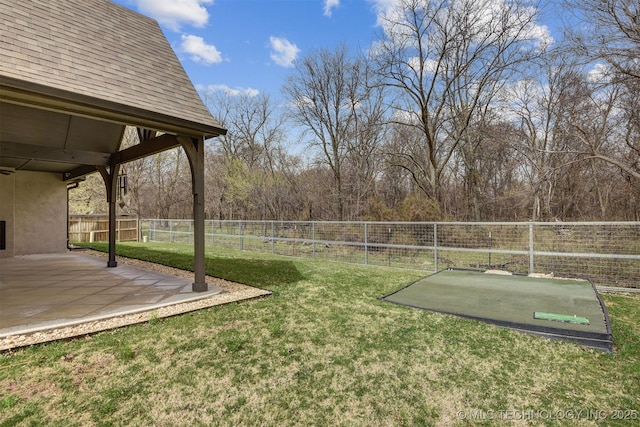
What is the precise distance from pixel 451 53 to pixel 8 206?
1489 cm

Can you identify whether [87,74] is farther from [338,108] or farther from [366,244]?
[338,108]

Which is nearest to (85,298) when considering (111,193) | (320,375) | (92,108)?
(92,108)

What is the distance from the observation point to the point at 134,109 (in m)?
3.92

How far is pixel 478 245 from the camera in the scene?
663 centimetres

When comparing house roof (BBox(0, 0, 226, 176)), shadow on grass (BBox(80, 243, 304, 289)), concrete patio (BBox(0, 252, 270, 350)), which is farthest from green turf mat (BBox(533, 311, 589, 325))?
house roof (BBox(0, 0, 226, 176))

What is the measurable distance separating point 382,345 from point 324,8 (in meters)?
11.6

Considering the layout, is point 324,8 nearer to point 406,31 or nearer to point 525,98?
point 406,31

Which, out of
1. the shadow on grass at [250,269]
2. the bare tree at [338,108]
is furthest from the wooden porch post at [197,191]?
the bare tree at [338,108]

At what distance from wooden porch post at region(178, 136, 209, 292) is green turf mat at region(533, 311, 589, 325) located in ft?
14.7

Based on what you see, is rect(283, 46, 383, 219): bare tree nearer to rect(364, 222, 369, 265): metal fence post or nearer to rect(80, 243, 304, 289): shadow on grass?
rect(364, 222, 369, 265): metal fence post

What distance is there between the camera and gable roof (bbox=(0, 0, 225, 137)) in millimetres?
3369

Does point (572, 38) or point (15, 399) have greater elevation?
point (572, 38)

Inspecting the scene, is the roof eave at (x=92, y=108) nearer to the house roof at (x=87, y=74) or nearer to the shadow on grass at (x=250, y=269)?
the house roof at (x=87, y=74)

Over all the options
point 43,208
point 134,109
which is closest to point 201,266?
point 134,109
